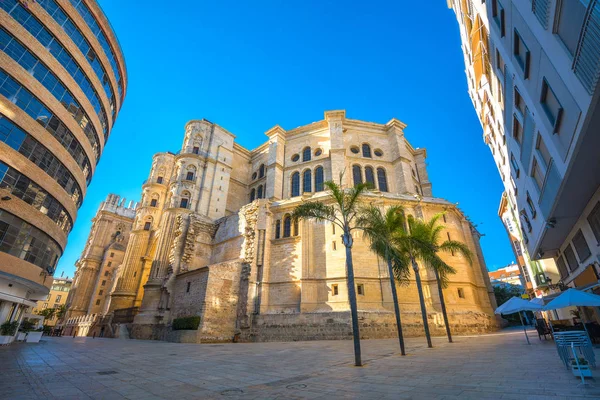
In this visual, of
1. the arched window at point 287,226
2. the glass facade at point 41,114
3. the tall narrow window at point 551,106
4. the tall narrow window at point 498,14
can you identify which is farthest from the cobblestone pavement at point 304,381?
the arched window at point 287,226

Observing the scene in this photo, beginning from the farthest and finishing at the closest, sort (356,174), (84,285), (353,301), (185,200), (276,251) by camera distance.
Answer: (84,285) → (185,200) → (356,174) → (276,251) → (353,301)

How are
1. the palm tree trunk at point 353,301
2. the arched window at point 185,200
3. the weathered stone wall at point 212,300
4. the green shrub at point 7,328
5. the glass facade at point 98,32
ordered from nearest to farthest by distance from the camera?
the palm tree trunk at point 353,301 < the green shrub at point 7,328 < the glass facade at point 98,32 < the weathered stone wall at point 212,300 < the arched window at point 185,200

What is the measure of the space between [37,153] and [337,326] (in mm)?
22118

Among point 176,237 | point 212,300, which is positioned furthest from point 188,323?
point 176,237

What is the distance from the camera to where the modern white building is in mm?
5840

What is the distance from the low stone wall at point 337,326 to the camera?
66.4 feet

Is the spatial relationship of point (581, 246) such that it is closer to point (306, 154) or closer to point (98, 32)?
point (306, 154)

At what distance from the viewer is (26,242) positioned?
622 inches

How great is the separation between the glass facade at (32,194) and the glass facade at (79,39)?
33.6ft

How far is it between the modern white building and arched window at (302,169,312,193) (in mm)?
19846

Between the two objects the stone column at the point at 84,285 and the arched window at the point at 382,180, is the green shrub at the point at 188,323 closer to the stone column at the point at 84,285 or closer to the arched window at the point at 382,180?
the arched window at the point at 382,180

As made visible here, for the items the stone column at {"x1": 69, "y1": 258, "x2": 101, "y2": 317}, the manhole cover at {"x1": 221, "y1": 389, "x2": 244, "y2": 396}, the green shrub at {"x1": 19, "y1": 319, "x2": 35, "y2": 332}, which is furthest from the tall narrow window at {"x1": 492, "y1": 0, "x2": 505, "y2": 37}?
the stone column at {"x1": 69, "y1": 258, "x2": 101, "y2": 317}

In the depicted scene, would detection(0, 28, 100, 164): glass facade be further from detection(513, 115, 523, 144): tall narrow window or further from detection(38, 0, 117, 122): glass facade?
detection(513, 115, 523, 144): tall narrow window

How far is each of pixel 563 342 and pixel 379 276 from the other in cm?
1709
